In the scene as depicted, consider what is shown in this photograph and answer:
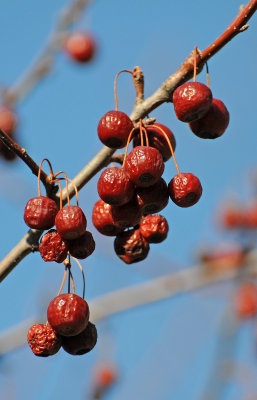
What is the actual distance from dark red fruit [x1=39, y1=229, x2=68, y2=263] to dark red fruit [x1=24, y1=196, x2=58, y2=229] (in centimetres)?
5

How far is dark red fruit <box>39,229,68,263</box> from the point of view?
223 cm

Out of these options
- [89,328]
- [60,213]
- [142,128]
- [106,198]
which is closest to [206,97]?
[142,128]

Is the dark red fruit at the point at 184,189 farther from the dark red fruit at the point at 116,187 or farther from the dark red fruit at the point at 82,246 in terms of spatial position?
the dark red fruit at the point at 82,246

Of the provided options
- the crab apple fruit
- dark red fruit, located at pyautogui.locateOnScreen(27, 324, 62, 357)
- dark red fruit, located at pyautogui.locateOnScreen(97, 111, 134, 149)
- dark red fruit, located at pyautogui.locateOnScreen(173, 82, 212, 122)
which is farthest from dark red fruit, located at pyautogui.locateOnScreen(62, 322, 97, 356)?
the crab apple fruit

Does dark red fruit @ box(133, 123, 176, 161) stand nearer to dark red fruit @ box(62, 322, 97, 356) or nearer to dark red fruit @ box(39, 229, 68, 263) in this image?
dark red fruit @ box(39, 229, 68, 263)

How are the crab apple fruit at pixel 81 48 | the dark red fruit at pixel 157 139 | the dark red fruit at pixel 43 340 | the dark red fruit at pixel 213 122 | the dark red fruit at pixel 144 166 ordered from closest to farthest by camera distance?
1. the dark red fruit at pixel 144 166
2. the dark red fruit at pixel 43 340
3. the dark red fruit at pixel 213 122
4. the dark red fruit at pixel 157 139
5. the crab apple fruit at pixel 81 48

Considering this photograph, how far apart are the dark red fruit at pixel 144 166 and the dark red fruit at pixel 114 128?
131 millimetres

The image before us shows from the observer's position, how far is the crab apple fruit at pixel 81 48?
7.20m

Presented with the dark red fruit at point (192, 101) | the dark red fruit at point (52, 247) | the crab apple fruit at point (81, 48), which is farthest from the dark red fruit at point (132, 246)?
the crab apple fruit at point (81, 48)

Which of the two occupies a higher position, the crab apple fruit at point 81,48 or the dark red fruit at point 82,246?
the crab apple fruit at point 81,48

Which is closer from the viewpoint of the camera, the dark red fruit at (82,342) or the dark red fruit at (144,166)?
the dark red fruit at (144,166)

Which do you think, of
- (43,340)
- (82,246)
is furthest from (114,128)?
(43,340)

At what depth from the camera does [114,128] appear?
7.60ft

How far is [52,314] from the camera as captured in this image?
2.24 m
